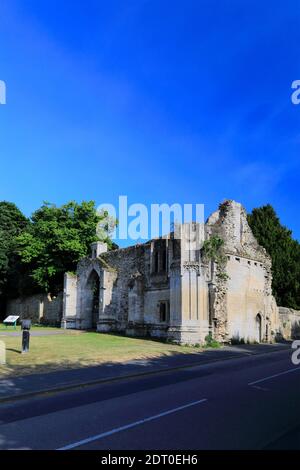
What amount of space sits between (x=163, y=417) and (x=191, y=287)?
1718 cm

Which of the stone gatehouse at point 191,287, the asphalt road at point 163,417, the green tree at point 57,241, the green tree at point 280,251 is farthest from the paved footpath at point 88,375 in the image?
the green tree at point 280,251

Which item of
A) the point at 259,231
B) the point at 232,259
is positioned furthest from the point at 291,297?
the point at 232,259

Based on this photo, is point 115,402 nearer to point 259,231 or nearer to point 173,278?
point 173,278

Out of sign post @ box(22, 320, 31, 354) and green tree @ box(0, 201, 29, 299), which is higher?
green tree @ box(0, 201, 29, 299)

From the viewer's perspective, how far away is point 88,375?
41.0 feet

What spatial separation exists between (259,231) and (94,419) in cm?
4008

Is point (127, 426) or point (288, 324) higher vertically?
point (288, 324)

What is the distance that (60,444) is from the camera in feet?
19.3

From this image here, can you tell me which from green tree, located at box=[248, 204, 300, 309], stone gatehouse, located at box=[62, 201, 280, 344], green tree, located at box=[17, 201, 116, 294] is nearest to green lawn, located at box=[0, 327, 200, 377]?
stone gatehouse, located at box=[62, 201, 280, 344]

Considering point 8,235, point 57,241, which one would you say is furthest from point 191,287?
point 8,235

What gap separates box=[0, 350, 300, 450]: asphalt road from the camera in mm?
5969

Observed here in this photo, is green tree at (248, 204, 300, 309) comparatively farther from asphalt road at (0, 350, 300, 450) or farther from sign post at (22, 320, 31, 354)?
asphalt road at (0, 350, 300, 450)

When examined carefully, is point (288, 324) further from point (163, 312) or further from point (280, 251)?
point (163, 312)

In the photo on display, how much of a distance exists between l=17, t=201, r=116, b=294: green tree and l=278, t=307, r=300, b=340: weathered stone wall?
18.4 m
